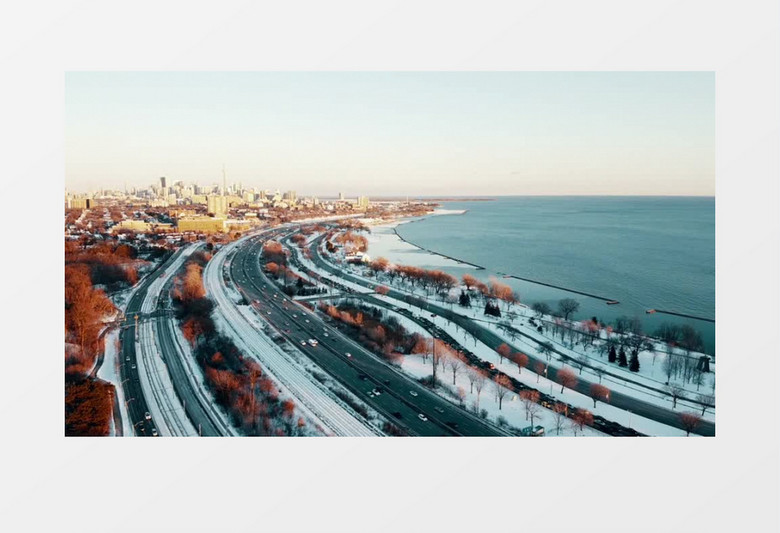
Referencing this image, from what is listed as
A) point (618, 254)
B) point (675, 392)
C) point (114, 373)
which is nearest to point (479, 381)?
point (675, 392)

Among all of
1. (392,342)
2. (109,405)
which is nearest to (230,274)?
(392,342)

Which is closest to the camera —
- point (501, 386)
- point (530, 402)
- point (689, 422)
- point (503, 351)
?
point (689, 422)

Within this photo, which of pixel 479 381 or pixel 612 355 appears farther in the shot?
pixel 612 355

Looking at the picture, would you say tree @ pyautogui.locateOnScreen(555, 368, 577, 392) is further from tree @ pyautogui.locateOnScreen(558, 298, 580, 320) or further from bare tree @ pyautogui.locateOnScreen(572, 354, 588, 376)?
tree @ pyautogui.locateOnScreen(558, 298, 580, 320)

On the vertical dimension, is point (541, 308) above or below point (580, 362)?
above

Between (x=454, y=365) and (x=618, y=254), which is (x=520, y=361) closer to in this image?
(x=454, y=365)

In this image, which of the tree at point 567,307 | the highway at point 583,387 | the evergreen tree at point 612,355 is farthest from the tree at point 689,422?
the tree at point 567,307

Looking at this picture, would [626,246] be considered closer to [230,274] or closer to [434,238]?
[434,238]
